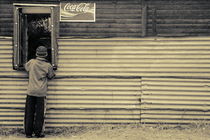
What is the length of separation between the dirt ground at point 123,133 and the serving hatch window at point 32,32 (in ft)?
4.83

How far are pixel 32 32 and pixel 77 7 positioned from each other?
4.02 feet

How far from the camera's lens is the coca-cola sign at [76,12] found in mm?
7852

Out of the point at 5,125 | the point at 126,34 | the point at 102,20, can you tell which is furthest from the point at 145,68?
the point at 5,125

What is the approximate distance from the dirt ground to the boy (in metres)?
0.30

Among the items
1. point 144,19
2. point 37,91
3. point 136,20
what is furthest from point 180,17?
point 37,91

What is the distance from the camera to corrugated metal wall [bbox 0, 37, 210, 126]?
7863 mm

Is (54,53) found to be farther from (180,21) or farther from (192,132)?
(192,132)

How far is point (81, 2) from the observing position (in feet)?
25.8

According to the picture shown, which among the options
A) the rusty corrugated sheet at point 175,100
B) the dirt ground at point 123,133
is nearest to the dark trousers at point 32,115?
the dirt ground at point 123,133

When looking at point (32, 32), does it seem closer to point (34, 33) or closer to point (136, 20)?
point (34, 33)

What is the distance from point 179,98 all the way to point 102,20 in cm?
248

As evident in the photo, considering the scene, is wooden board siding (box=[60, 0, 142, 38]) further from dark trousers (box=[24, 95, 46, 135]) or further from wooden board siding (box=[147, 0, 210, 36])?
dark trousers (box=[24, 95, 46, 135])

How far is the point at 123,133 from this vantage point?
25.1 ft

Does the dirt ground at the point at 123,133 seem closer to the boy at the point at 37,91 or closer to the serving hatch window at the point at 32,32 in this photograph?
the boy at the point at 37,91
